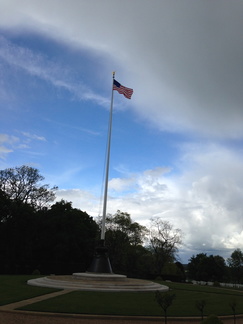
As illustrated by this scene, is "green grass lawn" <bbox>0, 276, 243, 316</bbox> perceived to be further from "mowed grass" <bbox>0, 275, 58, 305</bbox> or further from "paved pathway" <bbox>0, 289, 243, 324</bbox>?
"paved pathway" <bbox>0, 289, 243, 324</bbox>

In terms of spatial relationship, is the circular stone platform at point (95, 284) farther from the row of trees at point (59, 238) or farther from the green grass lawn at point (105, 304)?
the row of trees at point (59, 238)

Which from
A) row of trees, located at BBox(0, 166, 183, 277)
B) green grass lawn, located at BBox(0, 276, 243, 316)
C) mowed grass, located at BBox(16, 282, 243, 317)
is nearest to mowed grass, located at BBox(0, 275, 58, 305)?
green grass lawn, located at BBox(0, 276, 243, 316)

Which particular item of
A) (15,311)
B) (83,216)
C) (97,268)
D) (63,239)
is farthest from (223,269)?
(15,311)

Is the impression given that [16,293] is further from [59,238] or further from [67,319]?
[59,238]

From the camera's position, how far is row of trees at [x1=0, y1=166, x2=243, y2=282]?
152 ft

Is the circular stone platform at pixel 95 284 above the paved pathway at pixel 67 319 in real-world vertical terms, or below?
above

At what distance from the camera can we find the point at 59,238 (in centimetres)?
4953

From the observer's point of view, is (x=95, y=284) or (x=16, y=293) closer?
(x=16, y=293)

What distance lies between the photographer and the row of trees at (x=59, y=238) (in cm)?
4638

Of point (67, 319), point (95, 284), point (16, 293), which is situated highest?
point (95, 284)

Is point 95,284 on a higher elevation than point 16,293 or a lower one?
higher

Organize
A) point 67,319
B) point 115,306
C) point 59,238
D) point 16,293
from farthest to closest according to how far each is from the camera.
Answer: point 59,238, point 16,293, point 115,306, point 67,319

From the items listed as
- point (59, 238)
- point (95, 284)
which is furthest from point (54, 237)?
point (95, 284)

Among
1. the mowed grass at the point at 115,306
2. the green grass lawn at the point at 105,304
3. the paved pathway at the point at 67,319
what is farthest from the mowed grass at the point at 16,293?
the paved pathway at the point at 67,319
